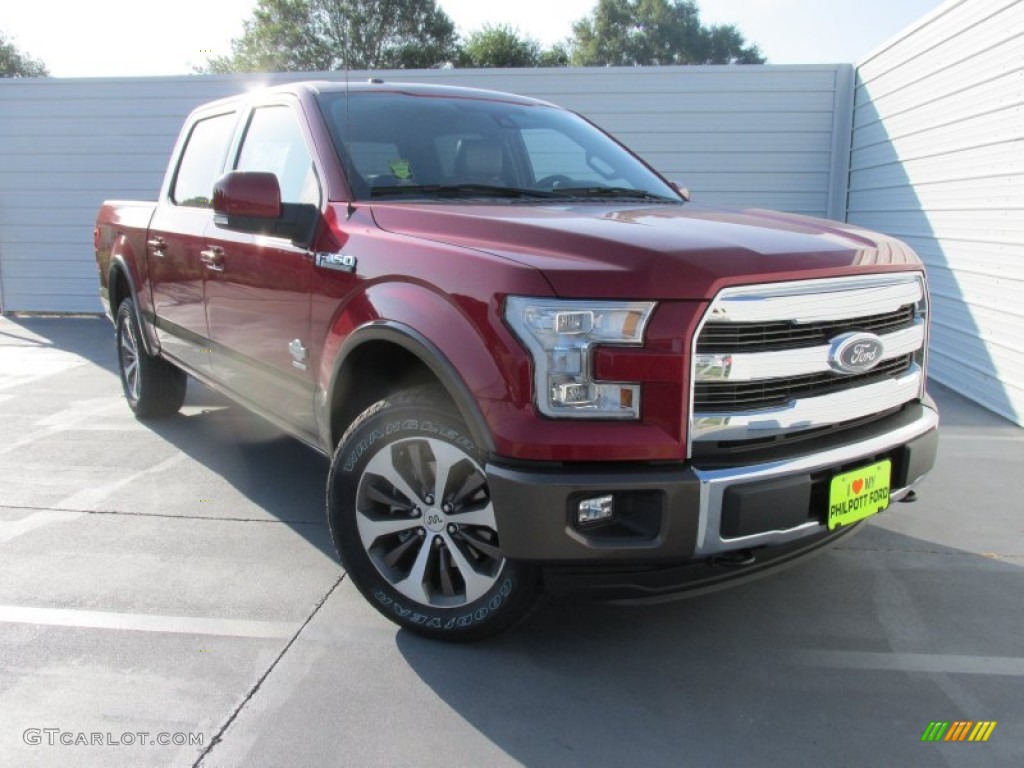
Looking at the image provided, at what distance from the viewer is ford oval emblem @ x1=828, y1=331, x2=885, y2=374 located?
267 cm

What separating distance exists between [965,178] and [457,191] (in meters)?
4.93

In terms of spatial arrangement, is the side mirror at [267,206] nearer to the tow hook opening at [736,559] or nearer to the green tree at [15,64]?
the tow hook opening at [736,559]

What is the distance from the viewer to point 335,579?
3512 mm

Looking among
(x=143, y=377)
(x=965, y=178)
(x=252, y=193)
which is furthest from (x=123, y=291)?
(x=965, y=178)

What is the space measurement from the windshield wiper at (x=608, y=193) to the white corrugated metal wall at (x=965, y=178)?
130 inches

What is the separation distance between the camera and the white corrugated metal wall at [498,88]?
9727 millimetres

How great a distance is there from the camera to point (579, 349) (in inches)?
94.5

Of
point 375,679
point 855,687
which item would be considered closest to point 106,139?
point 375,679

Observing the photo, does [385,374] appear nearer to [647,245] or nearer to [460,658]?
[460,658]

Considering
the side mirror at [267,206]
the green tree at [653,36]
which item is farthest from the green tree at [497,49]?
the side mirror at [267,206]

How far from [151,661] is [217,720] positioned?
470 millimetres

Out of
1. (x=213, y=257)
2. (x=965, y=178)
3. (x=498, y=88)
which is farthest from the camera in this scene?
(x=498, y=88)

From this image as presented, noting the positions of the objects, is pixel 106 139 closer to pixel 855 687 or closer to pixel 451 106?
pixel 451 106

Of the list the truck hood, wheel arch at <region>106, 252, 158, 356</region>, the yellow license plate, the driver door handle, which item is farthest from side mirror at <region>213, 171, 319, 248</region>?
wheel arch at <region>106, 252, 158, 356</region>
